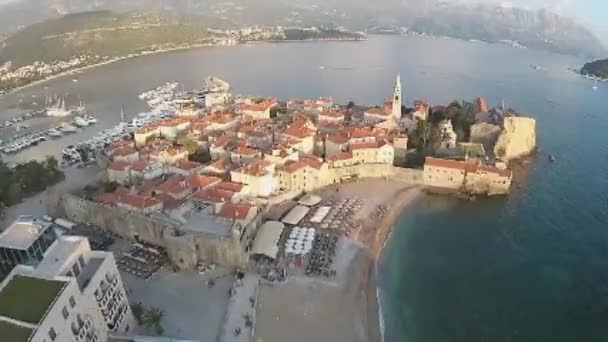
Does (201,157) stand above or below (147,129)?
below

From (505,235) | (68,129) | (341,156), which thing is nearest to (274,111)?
(341,156)

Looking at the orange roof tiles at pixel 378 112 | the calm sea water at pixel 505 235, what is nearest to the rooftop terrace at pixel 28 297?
the calm sea water at pixel 505 235

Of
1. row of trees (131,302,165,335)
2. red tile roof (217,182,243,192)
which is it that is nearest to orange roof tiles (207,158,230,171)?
red tile roof (217,182,243,192)

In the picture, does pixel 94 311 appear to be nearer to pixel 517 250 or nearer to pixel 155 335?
pixel 155 335

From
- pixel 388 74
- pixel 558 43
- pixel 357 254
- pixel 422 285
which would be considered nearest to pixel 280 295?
pixel 357 254

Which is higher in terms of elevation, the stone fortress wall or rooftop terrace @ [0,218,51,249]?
rooftop terrace @ [0,218,51,249]

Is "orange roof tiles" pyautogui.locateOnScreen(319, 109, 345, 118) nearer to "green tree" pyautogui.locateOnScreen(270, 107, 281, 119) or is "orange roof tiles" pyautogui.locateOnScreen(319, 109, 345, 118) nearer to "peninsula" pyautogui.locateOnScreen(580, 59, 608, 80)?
"green tree" pyautogui.locateOnScreen(270, 107, 281, 119)

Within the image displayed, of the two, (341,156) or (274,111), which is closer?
(341,156)

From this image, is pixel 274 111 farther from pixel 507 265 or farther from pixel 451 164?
pixel 507 265
